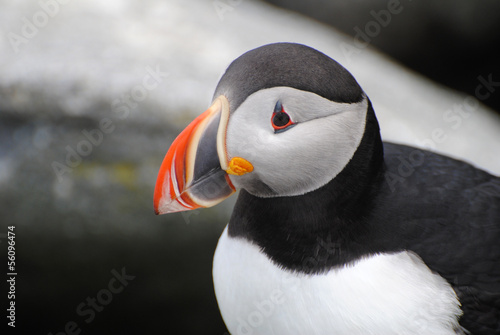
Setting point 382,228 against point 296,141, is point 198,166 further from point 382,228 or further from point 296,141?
point 382,228

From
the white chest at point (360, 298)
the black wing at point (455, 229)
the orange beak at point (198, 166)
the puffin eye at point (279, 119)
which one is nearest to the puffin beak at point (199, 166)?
the orange beak at point (198, 166)

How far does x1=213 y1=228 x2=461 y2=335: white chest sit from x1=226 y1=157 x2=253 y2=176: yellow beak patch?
0.33 meters

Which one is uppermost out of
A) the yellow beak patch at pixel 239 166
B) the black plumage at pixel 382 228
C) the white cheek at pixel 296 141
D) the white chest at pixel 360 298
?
the white cheek at pixel 296 141

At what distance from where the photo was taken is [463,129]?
370 centimetres

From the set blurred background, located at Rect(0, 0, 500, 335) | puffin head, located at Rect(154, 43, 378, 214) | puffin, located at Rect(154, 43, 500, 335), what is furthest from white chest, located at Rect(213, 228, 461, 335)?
blurred background, located at Rect(0, 0, 500, 335)

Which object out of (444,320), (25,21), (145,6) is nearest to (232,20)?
(145,6)

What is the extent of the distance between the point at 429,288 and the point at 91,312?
2.01 metres

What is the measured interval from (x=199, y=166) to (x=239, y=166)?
0.11 m

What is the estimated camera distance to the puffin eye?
159cm

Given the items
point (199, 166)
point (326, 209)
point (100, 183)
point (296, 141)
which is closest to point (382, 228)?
point (326, 209)

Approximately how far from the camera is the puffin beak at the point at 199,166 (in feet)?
5.40

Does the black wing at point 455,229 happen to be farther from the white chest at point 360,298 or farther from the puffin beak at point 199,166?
the puffin beak at point 199,166

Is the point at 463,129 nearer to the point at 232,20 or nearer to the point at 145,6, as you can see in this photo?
the point at 232,20

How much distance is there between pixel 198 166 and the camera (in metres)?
1.67
